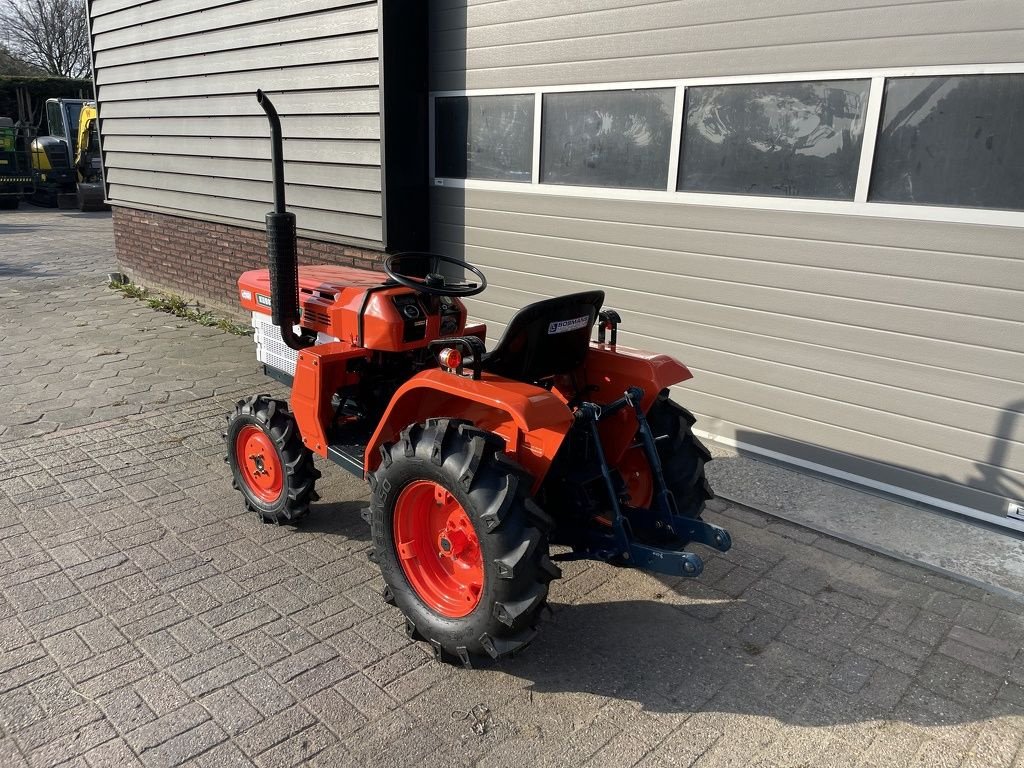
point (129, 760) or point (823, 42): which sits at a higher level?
point (823, 42)

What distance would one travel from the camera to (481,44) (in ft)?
18.5

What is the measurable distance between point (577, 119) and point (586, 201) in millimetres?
535

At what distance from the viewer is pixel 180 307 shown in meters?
8.50

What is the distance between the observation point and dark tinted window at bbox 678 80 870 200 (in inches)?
159

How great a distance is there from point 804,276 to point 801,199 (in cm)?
41

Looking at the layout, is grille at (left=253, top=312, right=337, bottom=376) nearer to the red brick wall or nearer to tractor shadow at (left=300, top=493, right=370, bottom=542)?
tractor shadow at (left=300, top=493, right=370, bottom=542)

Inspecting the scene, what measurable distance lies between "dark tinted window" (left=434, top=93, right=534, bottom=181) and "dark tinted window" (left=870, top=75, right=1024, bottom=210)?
7.86 feet

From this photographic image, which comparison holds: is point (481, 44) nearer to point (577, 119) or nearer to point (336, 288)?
point (577, 119)

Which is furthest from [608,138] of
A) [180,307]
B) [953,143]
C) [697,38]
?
[180,307]

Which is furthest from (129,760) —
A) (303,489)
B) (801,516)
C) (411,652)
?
(801,516)

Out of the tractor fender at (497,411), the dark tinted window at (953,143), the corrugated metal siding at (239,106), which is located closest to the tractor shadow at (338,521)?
the tractor fender at (497,411)

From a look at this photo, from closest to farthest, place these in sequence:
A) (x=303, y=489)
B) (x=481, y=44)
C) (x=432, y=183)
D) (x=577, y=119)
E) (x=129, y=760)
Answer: (x=129, y=760)
(x=303, y=489)
(x=577, y=119)
(x=481, y=44)
(x=432, y=183)

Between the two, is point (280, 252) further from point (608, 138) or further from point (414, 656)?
point (608, 138)

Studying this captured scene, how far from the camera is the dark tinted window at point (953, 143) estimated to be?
3.59 metres
